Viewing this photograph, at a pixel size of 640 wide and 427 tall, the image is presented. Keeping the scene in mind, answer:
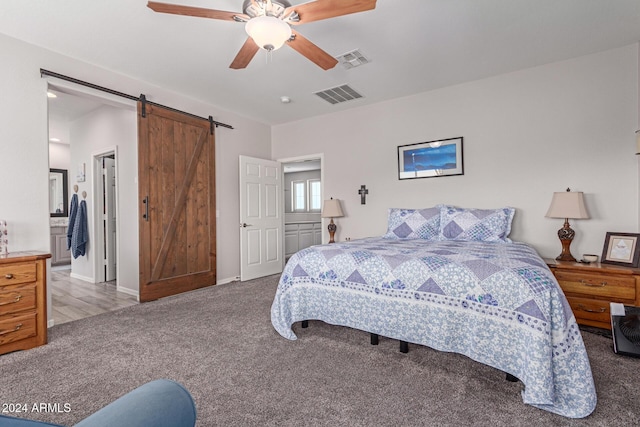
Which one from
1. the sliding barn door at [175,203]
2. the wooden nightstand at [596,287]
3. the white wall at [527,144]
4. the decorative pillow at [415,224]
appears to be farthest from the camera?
the sliding barn door at [175,203]

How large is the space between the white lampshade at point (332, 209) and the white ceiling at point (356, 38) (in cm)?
165

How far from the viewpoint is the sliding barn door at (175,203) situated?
3.68 m

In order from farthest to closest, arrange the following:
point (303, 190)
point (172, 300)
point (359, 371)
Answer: point (303, 190), point (172, 300), point (359, 371)

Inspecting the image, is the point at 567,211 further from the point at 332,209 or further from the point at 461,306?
the point at 332,209

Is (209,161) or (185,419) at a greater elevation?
(209,161)

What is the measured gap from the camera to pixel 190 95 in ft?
13.5

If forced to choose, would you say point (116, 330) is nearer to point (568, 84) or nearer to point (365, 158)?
point (365, 158)

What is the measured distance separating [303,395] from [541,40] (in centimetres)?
361

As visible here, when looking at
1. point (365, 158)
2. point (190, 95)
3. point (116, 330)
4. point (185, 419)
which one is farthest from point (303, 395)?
point (190, 95)

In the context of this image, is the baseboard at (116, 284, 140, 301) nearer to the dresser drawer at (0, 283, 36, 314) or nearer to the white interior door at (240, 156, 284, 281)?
the white interior door at (240, 156, 284, 281)

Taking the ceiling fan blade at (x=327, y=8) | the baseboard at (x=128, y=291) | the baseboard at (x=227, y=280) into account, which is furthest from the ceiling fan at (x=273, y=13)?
the baseboard at (x=227, y=280)

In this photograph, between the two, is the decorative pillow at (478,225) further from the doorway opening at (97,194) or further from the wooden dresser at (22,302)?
the doorway opening at (97,194)

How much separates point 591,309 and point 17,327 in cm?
467

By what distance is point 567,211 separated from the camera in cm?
295
